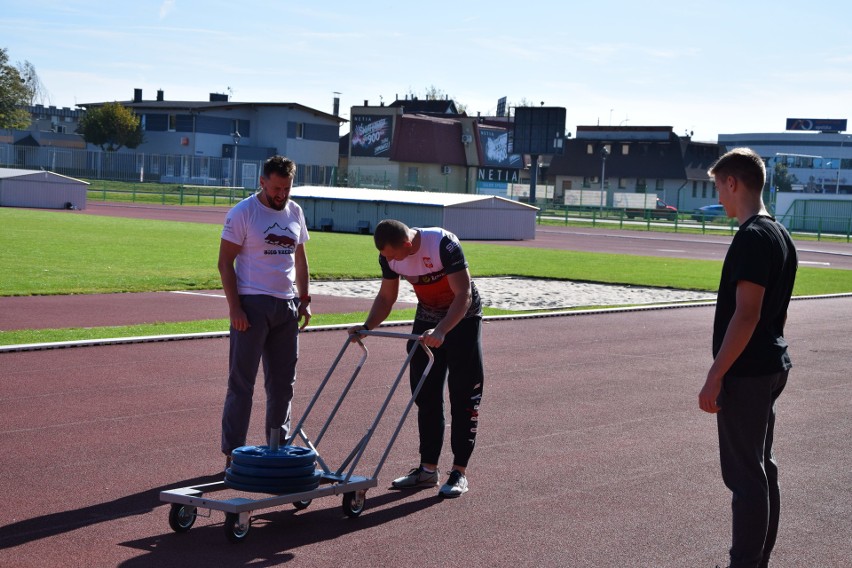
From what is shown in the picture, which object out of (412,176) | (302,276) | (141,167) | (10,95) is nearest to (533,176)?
(412,176)

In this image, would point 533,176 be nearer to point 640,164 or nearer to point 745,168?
point 640,164

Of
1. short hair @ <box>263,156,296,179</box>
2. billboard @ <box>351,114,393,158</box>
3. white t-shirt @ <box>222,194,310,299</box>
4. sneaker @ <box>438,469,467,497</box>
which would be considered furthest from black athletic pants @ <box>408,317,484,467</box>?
billboard @ <box>351,114,393,158</box>

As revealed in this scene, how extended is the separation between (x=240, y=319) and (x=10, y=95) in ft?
299

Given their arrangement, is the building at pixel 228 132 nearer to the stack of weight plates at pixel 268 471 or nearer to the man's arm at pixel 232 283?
the man's arm at pixel 232 283

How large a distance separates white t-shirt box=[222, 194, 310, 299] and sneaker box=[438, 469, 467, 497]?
151 cm

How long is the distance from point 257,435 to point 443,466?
150cm

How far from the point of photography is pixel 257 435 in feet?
27.1

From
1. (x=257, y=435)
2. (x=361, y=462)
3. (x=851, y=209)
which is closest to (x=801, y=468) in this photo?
(x=361, y=462)

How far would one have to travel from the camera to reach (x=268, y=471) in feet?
19.1

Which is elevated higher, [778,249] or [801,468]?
[778,249]

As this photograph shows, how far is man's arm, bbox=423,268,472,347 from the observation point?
21.6 ft

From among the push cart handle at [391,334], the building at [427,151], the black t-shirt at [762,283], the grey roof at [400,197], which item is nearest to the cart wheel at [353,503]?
the push cart handle at [391,334]

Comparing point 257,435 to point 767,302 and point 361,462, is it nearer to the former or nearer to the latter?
point 361,462

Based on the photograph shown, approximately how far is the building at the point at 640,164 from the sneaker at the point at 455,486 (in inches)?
3624
